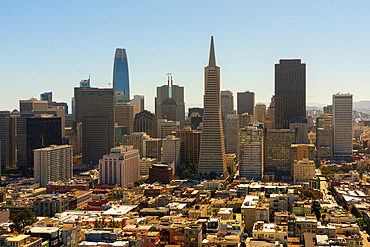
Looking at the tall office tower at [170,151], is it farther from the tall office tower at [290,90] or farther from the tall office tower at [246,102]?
the tall office tower at [246,102]

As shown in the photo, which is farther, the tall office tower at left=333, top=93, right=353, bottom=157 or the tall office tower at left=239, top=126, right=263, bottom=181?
the tall office tower at left=333, top=93, right=353, bottom=157

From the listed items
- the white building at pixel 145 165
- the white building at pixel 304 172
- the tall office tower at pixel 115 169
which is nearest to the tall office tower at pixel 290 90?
the white building at pixel 145 165

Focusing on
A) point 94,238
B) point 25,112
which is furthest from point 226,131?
point 94,238

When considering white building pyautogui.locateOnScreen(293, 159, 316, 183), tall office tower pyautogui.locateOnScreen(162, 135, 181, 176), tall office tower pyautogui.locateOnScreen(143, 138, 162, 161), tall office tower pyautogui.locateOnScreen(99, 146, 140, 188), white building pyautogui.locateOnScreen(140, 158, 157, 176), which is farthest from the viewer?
tall office tower pyautogui.locateOnScreen(143, 138, 162, 161)

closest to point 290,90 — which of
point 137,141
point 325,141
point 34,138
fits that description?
point 325,141

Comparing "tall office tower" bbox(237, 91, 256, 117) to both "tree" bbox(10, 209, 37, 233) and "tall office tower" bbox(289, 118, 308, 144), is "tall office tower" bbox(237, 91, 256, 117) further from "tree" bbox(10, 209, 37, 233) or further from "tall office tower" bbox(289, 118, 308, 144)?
"tree" bbox(10, 209, 37, 233)

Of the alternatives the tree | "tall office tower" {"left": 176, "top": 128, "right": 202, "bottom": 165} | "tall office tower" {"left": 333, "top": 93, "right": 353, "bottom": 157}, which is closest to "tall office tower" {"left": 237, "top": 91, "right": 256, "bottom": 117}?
"tall office tower" {"left": 333, "top": 93, "right": 353, "bottom": 157}

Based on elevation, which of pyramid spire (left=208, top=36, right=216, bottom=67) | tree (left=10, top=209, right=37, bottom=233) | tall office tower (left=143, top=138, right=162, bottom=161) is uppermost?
pyramid spire (left=208, top=36, right=216, bottom=67)

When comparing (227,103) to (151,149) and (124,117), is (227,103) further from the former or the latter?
(151,149)
